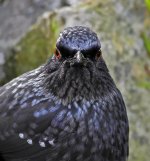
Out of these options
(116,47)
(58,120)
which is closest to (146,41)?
(116,47)

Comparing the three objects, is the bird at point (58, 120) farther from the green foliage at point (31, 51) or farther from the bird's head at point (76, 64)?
the green foliage at point (31, 51)

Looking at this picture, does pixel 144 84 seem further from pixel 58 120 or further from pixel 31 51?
pixel 58 120

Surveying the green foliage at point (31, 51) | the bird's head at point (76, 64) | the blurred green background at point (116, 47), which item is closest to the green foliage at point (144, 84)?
the blurred green background at point (116, 47)

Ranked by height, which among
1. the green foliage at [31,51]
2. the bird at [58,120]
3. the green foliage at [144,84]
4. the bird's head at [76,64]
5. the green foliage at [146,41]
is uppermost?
the green foliage at [31,51]

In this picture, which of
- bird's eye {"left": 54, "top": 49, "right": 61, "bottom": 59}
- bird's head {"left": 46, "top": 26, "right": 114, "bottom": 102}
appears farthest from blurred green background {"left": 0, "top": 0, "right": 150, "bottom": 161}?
bird's eye {"left": 54, "top": 49, "right": 61, "bottom": 59}

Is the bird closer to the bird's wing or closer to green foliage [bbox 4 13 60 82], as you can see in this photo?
the bird's wing

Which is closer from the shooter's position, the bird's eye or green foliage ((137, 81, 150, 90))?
the bird's eye
